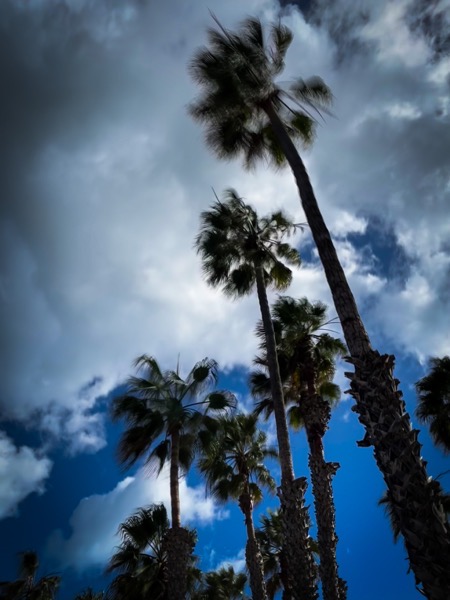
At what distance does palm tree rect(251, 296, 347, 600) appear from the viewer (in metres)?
13.5

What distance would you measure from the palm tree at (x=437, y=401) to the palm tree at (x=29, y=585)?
23.3 meters

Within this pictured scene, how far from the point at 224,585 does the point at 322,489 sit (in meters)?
16.9

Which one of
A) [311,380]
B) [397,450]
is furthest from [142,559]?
[397,450]

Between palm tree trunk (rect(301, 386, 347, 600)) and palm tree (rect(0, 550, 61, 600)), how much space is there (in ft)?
60.1

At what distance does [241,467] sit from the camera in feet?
59.8

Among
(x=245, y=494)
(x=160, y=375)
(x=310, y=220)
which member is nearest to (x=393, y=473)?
(x=310, y=220)

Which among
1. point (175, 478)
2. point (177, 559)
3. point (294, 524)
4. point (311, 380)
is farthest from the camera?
point (311, 380)

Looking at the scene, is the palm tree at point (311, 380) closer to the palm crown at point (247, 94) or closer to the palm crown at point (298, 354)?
the palm crown at point (298, 354)

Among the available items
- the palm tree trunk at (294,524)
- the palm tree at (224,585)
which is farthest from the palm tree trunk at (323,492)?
the palm tree at (224,585)

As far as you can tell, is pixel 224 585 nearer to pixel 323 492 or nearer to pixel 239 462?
pixel 239 462

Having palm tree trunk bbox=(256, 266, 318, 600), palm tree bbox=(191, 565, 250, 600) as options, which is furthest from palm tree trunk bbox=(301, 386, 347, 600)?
palm tree bbox=(191, 565, 250, 600)

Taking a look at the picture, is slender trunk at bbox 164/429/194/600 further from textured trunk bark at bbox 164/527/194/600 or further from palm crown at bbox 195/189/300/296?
palm crown at bbox 195/189/300/296

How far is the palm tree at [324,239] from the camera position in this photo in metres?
4.30

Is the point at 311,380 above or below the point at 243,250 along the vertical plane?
below
